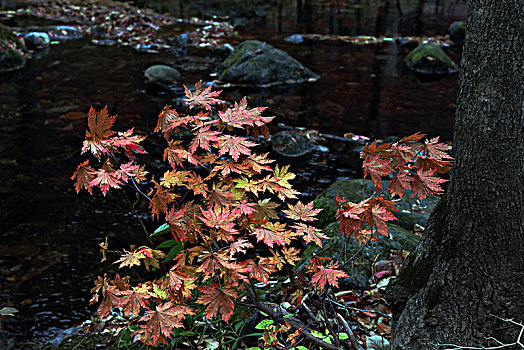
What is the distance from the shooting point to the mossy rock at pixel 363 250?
3512 mm

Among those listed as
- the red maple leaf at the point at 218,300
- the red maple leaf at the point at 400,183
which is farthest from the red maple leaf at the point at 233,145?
the red maple leaf at the point at 400,183

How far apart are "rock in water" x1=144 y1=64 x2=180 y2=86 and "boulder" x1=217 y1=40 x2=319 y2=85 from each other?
1.04 m

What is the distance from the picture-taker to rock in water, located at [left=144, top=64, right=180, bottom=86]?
9609 millimetres

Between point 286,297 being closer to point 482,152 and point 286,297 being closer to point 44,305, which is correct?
point 482,152

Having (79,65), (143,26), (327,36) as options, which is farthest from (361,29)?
(79,65)

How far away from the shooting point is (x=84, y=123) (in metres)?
7.56

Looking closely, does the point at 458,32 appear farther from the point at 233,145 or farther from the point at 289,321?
the point at 233,145

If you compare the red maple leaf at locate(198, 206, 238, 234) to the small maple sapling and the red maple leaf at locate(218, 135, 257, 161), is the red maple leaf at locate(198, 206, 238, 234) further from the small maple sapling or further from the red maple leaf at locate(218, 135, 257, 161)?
the red maple leaf at locate(218, 135, 257, 161)

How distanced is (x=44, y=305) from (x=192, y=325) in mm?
1753

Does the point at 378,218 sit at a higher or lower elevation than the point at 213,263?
higher

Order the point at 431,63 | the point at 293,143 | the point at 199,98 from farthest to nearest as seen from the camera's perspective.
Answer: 1. the point at 431,63
2. the point at 293,143
3. the point at 199,98

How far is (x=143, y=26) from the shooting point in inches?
598

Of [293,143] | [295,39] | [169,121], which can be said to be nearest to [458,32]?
[295,39]

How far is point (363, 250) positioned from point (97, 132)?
2.33 metres
